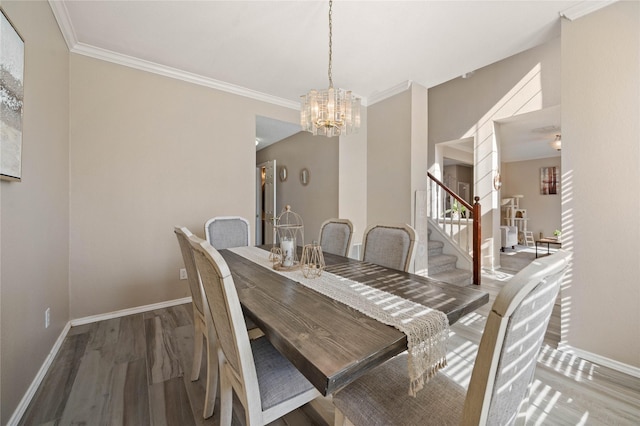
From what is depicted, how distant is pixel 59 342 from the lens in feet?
6.82

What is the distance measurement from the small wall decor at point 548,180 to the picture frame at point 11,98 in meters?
9.91

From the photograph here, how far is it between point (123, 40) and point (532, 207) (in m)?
9.76

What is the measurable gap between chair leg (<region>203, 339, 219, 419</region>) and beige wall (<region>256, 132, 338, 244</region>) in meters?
2.74

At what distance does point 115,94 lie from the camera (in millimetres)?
2600

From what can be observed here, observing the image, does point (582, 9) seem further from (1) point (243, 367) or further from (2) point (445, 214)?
(1) point (243, 367)

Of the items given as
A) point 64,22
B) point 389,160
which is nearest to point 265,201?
point 389,160

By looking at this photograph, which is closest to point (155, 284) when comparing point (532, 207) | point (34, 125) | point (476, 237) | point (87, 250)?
point (87, 250)

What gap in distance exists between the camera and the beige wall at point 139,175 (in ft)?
8.08

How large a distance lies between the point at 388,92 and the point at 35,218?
3.67 m

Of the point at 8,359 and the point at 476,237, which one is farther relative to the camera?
the point at 476,237

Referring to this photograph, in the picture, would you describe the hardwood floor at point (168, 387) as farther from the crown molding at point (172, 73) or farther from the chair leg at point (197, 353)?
the crown molding at point (172, 73)

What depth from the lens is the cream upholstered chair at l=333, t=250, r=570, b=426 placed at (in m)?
0.56

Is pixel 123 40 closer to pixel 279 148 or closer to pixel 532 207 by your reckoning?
pixel 279 148

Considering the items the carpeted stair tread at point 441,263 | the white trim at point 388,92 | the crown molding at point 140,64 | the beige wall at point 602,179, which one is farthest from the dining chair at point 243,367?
the white trim at point 388,92
